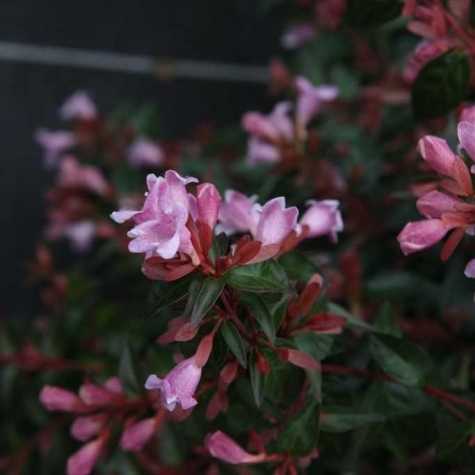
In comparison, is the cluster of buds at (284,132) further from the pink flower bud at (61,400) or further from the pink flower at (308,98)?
the pink flower bud at (61,400)

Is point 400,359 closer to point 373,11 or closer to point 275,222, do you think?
point 275,222

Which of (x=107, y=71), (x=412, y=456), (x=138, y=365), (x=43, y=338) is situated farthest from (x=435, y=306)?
(x=107, y=71)

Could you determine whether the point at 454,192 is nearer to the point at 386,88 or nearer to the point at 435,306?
the point at 435,306

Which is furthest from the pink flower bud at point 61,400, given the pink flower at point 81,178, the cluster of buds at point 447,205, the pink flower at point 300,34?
the pink flower at point 300,34

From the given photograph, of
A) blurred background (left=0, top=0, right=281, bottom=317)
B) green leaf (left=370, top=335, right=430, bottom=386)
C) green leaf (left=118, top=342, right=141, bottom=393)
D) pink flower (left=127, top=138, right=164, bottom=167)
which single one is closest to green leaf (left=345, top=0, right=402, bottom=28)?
green leaf (left=370, top=335, right=430, bottom=386)

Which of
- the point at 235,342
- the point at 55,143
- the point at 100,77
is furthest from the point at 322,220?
the point at 100,77

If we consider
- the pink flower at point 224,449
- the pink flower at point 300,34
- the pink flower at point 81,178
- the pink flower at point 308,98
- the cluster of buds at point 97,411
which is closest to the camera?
the pink flower at point 224,449
